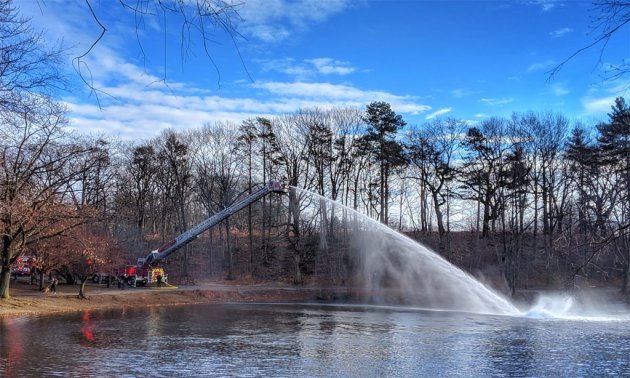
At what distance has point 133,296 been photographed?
41.4 meters

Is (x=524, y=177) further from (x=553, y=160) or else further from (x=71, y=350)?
(x=71, y=350)

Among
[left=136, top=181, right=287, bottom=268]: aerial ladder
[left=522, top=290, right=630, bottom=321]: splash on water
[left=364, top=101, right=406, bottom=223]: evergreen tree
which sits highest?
[left=364, top=101, right=406, bottom=223]: evergreen tree

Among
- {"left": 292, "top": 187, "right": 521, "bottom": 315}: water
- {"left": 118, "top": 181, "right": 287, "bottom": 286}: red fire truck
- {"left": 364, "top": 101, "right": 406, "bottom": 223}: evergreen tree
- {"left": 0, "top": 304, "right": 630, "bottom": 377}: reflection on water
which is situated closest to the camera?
{"left": 0, "top": 304, "right": 630, "bottom": 377}: reflection on water

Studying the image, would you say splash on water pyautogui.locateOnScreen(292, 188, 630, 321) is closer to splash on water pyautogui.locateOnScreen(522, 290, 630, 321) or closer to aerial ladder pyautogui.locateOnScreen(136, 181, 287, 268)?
splash on water pyautogui.locateOnScreen(522, 290, 630, 321)

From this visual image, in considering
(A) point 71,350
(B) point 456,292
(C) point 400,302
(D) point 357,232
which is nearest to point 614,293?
(B) point 456,292

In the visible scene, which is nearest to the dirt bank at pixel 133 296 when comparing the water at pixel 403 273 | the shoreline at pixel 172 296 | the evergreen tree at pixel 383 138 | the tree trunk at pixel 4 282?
the shoreline at pixel 172 296

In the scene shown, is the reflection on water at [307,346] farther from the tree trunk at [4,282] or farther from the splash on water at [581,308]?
the tree trunk at [4,282]

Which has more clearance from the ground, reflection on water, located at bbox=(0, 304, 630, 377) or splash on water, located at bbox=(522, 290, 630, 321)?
reflection on water, located at bbox=(0, 304, 630, 377)

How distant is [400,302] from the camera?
153 ft

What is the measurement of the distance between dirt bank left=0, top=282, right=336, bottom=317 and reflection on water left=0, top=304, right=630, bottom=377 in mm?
4416

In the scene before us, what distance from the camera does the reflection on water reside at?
15.6 meters

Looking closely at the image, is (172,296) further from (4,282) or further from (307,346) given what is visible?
(307,346)

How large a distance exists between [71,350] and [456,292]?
1240 inches

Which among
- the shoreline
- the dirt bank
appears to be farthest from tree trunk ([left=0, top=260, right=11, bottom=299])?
the shoreline
